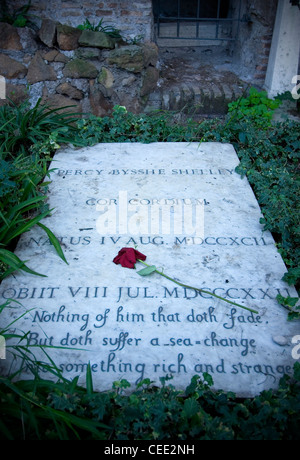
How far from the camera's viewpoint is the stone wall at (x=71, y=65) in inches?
153

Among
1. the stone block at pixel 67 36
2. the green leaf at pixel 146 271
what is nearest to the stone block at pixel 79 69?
the stone block at pixel 67 36

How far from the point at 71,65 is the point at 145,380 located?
312 cm

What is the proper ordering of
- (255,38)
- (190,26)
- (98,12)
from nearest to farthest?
1. (98,12)
2. (255,38)
3. (190,26)

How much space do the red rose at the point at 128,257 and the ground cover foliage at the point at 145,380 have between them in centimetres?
30

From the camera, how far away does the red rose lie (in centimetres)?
Result: 226

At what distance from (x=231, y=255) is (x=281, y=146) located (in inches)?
60.5

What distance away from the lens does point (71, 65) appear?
3943 mm

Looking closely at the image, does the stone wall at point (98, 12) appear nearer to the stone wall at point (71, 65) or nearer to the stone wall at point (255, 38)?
the stone wall at point (71, 65)

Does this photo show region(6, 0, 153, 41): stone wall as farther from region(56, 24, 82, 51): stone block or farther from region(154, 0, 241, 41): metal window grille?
region(154, 0, 241, 41): metal window grille

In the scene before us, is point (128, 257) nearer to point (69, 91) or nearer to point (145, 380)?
point (145, 380)

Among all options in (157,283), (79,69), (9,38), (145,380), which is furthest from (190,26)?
(145,380)

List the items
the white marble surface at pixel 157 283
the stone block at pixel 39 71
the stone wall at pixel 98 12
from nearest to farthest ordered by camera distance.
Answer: the white marble surface at pixel 157 283, the stone block at pixel 39 71, the stone wall at pixel 98 12
